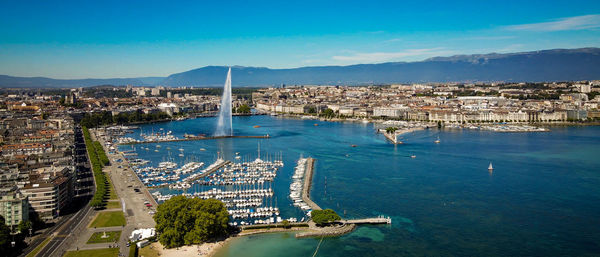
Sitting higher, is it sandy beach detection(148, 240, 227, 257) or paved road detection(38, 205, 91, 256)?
paved road detection(38, 205, 91, 256)

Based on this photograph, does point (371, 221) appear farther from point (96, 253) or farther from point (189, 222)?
point (96, 253)

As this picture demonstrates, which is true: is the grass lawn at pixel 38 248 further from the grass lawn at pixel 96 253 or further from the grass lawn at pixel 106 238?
the grass lawn at pixel 106 238

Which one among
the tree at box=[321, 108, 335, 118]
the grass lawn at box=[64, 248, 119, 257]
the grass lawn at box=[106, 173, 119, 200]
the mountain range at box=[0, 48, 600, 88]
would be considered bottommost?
the grass lawn at box=[64, 248, 119, 257]

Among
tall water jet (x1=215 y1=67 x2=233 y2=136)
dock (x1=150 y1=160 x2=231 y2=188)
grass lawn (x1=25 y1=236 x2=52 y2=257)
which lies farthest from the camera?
tall water jet (x1=215 y1=67 x2=233 y2=136)

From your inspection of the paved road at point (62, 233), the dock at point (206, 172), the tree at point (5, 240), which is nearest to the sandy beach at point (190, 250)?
the paved road at point (62, 233)

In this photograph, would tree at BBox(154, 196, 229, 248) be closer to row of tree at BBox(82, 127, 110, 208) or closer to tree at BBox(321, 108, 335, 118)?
row of tree at BBox(82, 127, 110, 208)

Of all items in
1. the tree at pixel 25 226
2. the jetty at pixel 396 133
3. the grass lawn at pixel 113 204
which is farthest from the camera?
the jetty at pixel 396 133

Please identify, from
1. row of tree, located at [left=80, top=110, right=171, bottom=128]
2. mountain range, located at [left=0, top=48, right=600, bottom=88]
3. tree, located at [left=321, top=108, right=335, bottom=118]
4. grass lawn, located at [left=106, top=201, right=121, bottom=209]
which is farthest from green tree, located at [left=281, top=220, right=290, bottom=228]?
mountain range, located at [left=0, top=48, right=600, bottom=88]
